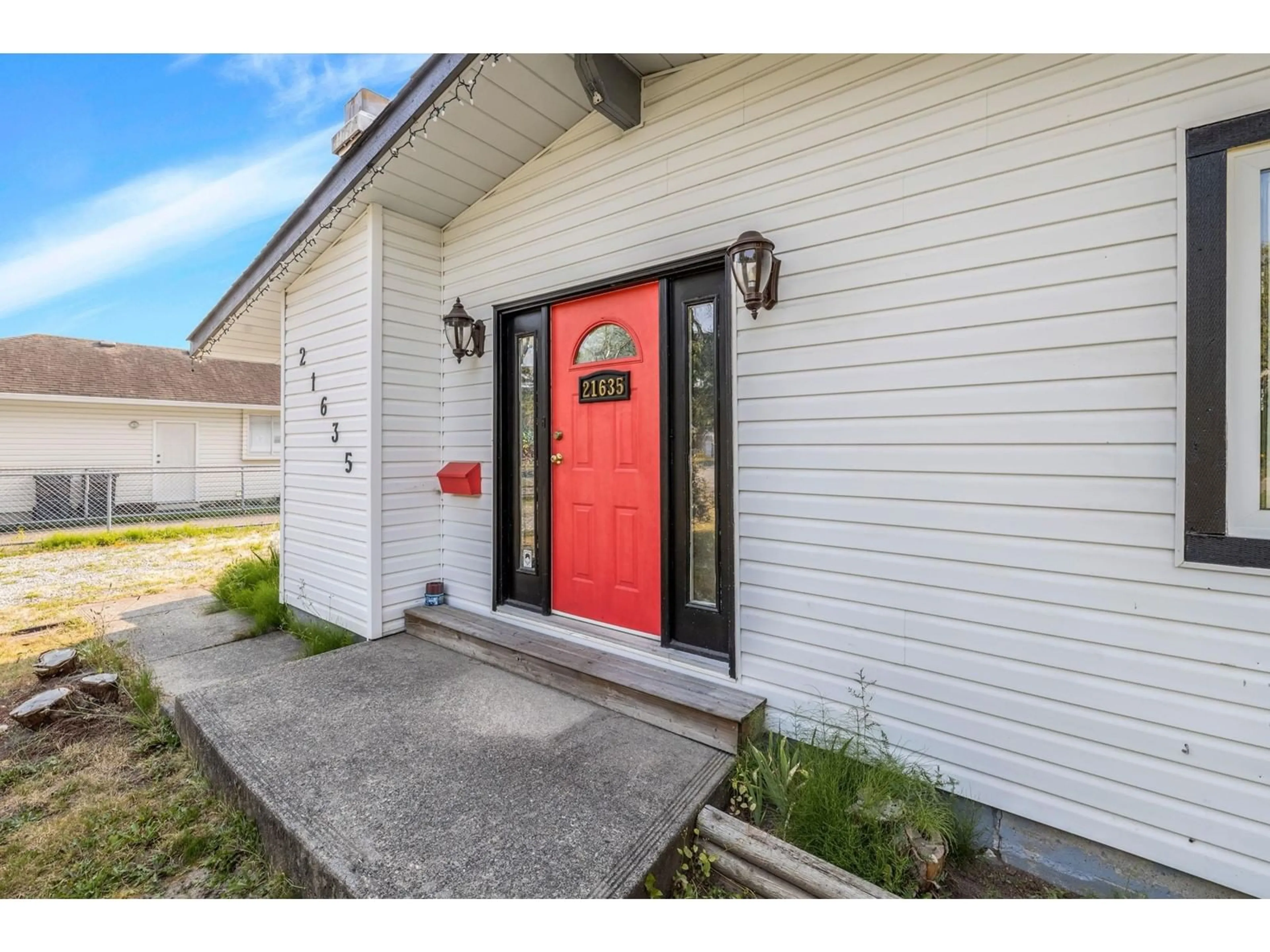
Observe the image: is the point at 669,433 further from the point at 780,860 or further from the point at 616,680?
the point at 780,860

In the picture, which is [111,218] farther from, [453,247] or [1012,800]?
[1012,800]

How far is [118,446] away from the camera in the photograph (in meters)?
10.9

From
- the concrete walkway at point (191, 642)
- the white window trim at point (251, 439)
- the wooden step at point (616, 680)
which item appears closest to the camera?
the wooden step at point (616, 680)

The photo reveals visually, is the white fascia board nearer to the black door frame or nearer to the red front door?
the black door frame

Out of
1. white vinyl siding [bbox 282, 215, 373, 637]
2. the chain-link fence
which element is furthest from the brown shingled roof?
white vinyl siding [bbox 282, 215, 373, 637]

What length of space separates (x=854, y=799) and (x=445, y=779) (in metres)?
1.46

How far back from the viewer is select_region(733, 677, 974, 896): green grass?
166cm

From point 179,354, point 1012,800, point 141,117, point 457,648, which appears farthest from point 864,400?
point 179,354

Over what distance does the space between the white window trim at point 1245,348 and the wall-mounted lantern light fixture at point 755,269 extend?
135 cm

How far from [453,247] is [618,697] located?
3.18 meters

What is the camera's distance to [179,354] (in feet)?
44.1

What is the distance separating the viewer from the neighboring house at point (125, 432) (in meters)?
9.84

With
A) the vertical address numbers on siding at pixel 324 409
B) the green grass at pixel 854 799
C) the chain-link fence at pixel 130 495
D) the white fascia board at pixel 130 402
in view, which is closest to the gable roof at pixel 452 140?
the vertical address numbers on siding at pixel 324 409

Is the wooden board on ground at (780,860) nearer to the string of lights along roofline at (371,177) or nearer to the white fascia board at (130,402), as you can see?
the string of lights along roofline at (371,177)
